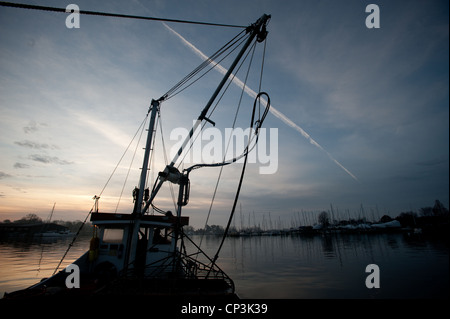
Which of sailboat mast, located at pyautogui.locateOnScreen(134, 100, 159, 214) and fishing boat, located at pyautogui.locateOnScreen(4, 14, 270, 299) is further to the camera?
sailboat mast, located at pyautogui.locateOnScreen(134, 100, 159, 214)

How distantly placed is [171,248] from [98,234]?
5416 millimetres

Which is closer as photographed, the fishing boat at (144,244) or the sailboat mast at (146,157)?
the fishing boat at (144,244)

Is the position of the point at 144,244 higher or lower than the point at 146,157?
lower

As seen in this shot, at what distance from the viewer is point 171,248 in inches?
545
